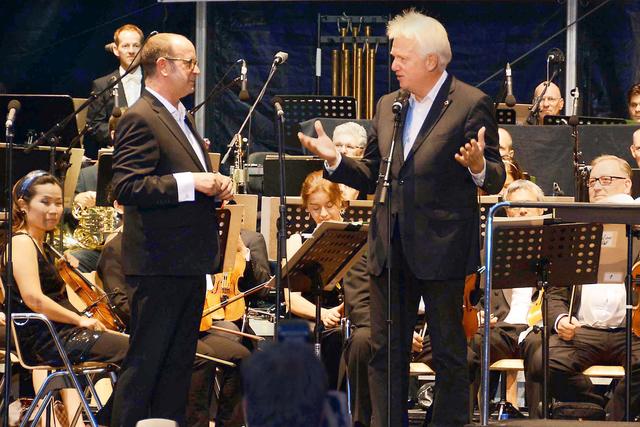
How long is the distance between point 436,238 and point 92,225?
4.01 m

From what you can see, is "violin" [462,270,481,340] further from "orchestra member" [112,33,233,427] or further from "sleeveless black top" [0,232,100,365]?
"sleeveless black top" [0,232,100,365]

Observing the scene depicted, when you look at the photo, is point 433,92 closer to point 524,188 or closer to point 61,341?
point 524,188

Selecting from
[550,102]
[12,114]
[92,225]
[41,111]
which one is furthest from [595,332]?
[41,111]

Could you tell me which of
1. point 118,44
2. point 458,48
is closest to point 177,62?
point 118,44

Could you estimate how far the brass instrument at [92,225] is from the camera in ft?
26.7

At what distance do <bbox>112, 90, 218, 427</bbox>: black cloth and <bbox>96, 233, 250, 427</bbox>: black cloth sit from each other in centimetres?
118

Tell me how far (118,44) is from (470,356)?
438 cm

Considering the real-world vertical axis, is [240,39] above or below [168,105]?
above

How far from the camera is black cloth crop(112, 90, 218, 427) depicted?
475cm

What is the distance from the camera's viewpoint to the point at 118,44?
30.4 ft

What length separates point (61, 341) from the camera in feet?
18.4

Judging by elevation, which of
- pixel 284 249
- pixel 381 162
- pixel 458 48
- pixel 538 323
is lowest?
pixel 538 323

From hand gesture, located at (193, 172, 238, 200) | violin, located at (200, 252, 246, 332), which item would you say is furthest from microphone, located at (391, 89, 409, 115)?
violin, located at (200, 252, 246, 332)

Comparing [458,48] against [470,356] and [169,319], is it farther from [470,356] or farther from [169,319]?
[169,319]
